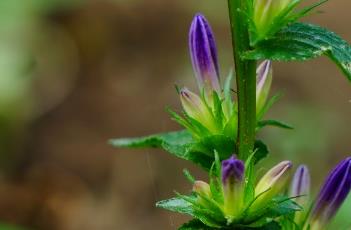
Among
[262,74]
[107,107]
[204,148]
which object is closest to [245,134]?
[204,148]

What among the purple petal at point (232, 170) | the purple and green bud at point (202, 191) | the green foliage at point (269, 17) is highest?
the green foliage at point (269, 17)

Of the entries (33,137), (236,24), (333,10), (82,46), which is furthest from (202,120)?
(333,10)

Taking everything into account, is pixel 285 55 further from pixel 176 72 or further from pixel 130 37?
pixel 130 37

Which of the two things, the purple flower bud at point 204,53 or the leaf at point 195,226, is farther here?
Result: the purple flower bud at point 204,53

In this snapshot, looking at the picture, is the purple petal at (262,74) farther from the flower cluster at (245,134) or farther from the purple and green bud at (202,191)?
the purple and green bud at (202,191)

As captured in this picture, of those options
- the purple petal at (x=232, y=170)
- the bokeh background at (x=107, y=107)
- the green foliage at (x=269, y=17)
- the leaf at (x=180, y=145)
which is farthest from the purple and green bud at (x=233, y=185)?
the bokeh background at (x=107, y=107)

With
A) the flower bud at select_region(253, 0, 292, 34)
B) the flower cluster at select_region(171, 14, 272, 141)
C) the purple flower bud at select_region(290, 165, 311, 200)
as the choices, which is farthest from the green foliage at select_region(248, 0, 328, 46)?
the purple flower bud at select_region(290, 165, 311, 200)
